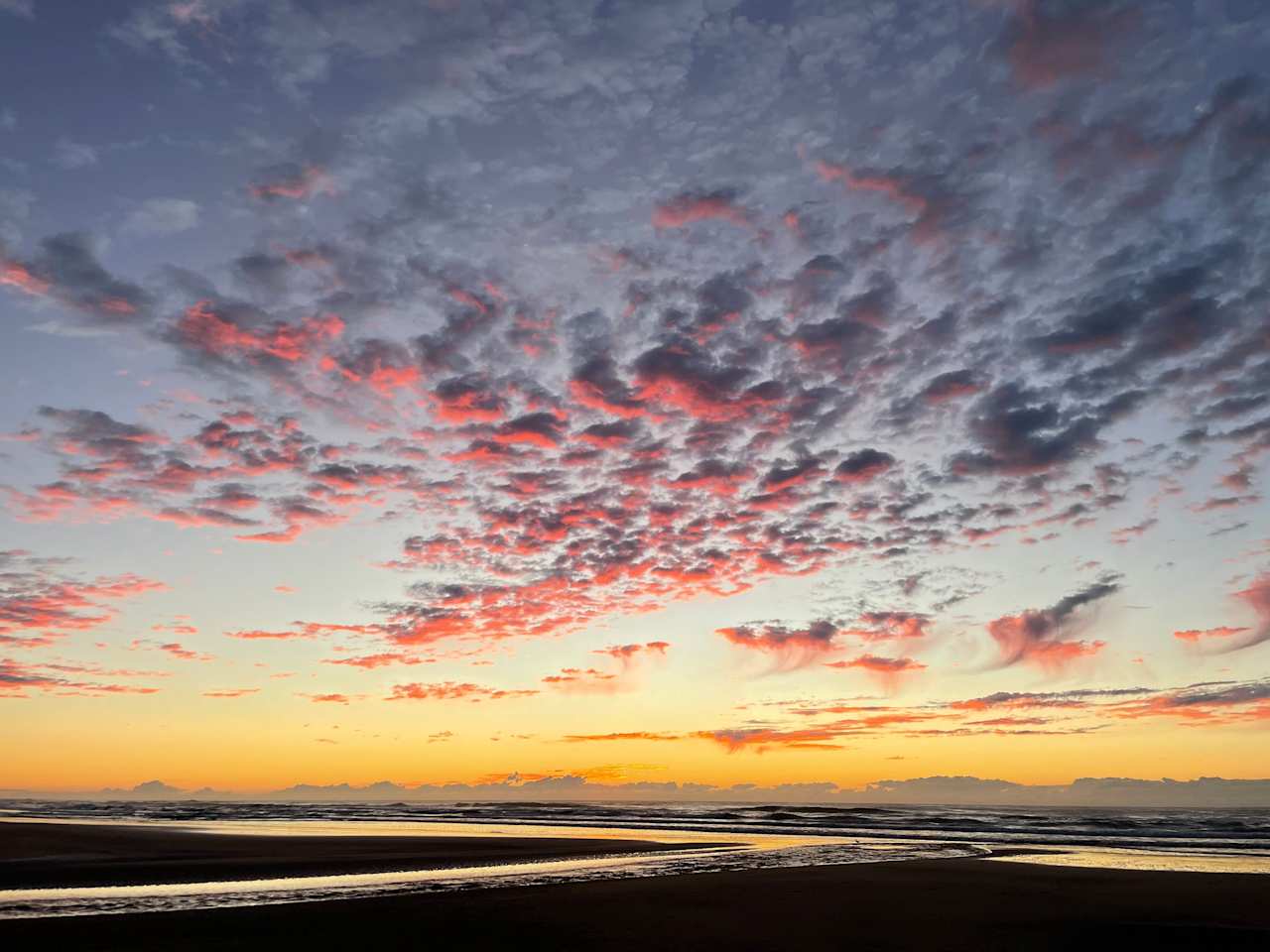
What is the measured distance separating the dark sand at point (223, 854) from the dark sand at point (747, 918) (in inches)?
419

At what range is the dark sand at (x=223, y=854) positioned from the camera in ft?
94.5

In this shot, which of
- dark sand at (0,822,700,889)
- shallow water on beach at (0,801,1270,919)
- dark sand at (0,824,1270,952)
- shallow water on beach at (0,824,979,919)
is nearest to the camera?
dark sand at (0,824,1270,952)

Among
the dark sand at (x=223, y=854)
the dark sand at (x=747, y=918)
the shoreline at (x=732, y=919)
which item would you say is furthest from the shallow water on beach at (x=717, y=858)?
the dark sand at (x=747, y=918)

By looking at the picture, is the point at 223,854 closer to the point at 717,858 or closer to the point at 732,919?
the point at 717,858

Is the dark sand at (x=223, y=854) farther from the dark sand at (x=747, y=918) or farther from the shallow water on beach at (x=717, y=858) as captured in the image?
the dark sand at (x=747, y=918)

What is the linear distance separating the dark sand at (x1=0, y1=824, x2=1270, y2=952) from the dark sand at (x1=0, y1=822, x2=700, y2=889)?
10.6 m

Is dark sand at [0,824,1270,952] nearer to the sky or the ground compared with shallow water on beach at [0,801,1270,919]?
nearer to the sky

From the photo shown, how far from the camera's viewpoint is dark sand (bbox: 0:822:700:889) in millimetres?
28812

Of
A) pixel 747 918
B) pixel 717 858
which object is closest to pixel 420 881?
pixel 747 918

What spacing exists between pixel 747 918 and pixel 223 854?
93.5ft

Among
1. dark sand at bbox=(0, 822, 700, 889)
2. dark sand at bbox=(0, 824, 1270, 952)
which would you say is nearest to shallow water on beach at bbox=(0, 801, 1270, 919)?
dark sand at bbox=(0, 822, 700, 889)

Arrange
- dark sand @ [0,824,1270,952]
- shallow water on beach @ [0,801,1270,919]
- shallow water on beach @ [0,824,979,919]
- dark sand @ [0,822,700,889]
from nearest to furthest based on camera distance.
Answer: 1. dark sand @ [0,824,1270,952]
2. shallow water on beach @ [0,824,979,919]
3. shallow water on beach @ [0,801,1270,919]
4. dark sand @ [0,822,700,889]

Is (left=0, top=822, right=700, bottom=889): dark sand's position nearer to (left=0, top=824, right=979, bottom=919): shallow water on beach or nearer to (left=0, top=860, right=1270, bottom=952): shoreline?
(left=0, top=824, right=979, bottom=919): shallow water on beach

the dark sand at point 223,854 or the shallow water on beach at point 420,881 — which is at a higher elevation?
the shallow water on beach at point 420,881
